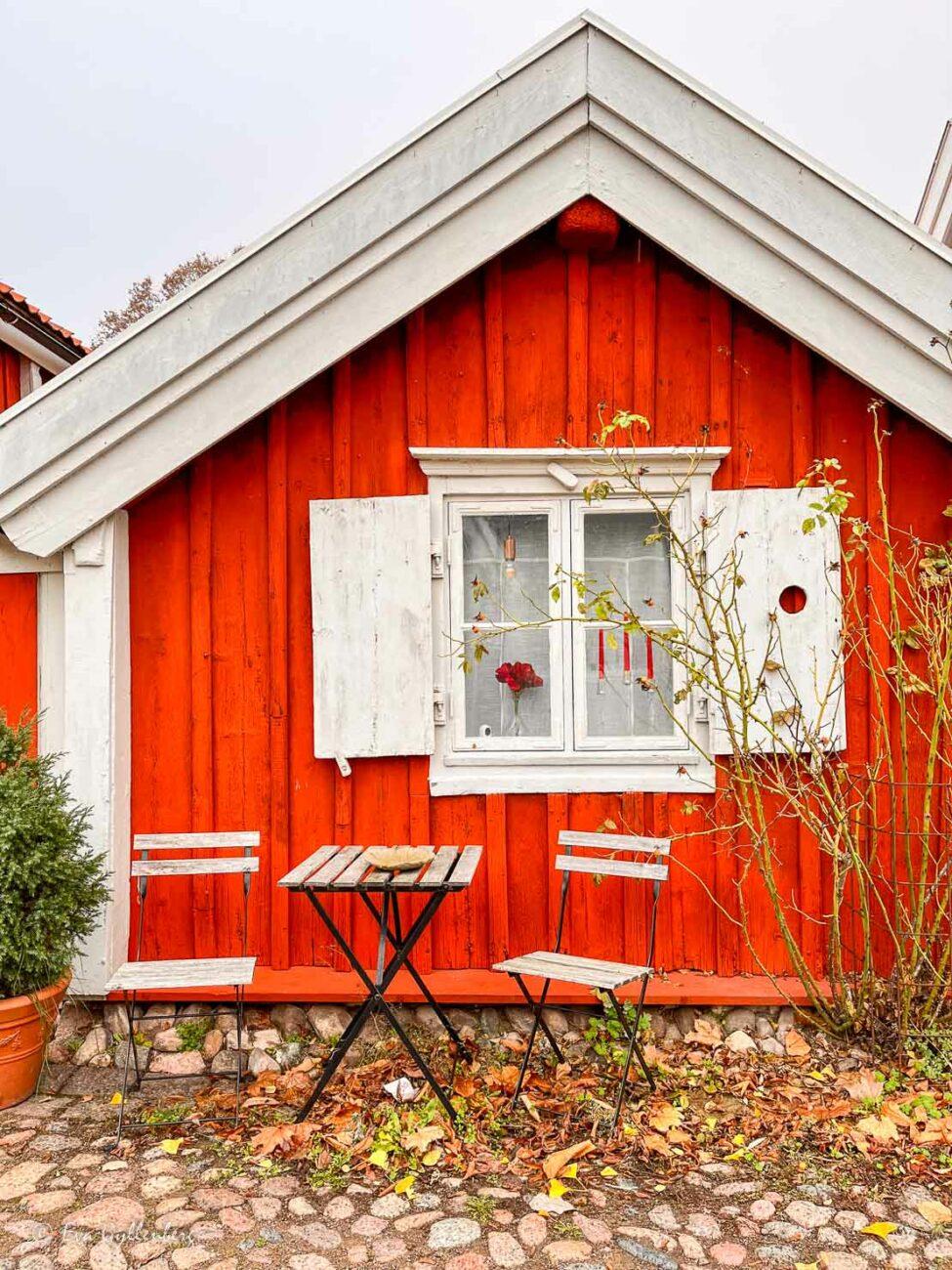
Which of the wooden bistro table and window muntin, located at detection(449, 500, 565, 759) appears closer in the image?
the wooden bistro table

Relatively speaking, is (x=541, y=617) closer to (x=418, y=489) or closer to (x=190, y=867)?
(x=418, y=489)

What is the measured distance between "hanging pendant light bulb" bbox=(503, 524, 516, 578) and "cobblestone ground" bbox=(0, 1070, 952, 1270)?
2.52m

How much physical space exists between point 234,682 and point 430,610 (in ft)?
3.22

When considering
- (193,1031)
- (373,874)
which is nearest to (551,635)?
(373,874)

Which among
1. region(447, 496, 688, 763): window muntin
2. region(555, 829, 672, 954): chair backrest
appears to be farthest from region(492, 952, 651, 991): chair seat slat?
region(447, 496, 688, 763): window muntin

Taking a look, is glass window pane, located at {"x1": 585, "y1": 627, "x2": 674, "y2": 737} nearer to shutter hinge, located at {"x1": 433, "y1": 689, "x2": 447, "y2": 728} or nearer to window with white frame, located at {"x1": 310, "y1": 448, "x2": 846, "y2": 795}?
window with white frame, located at {"x1": 310, "y1": 448, "x2": 846, "y2": 795}

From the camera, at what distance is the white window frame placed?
4.76 m

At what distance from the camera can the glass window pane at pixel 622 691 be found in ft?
15.9

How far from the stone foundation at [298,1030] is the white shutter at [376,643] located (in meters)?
1.19

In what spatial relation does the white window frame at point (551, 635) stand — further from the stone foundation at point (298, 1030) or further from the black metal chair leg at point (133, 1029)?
the black metal chair leg at point (133, 1029)

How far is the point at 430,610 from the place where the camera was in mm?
4766

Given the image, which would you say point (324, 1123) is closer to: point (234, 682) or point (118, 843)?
point (118, 843)

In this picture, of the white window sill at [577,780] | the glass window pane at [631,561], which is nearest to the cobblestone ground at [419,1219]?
the white window sill at [577,780]

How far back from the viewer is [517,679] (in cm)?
485
